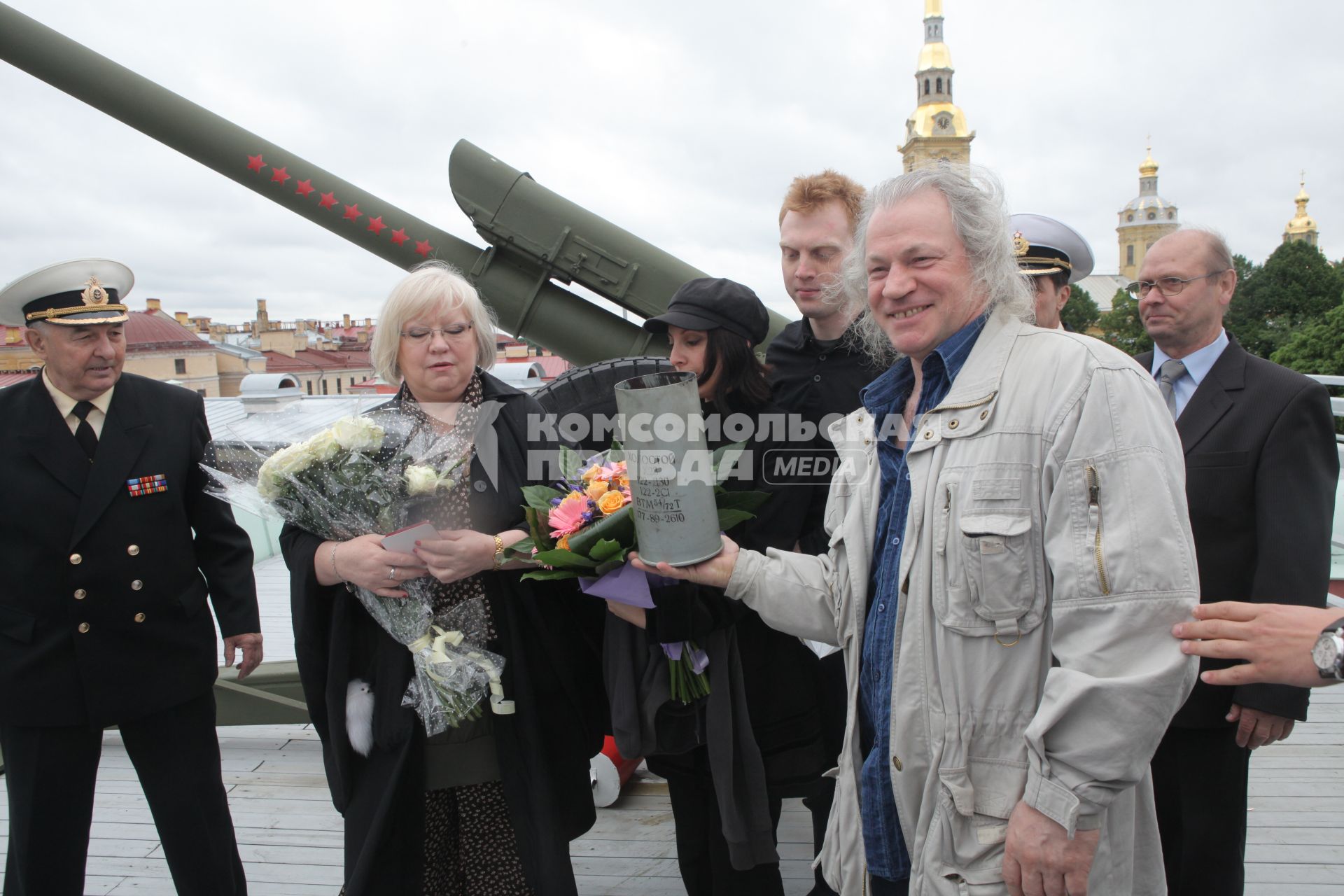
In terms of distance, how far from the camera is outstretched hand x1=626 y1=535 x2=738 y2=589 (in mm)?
1846

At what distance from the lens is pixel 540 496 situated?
2.02m

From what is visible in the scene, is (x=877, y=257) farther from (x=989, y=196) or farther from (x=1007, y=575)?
(x=1007, y=575)

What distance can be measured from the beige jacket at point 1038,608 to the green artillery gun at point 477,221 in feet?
13.0

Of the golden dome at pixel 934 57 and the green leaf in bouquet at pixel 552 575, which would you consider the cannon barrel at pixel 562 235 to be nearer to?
the green leaf in bouquet at pixel 552 575

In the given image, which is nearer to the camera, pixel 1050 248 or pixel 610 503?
pixel 610 503

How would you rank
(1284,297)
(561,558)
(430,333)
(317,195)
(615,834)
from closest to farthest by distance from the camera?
(561,558) → (430,333) → (615,834) → (317,195) → (1284,297)

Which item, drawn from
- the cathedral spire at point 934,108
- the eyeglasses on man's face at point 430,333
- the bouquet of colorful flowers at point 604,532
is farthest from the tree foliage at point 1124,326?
the eyeglasses on man's face at point 430,333

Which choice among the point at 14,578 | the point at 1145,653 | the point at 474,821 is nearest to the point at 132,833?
the point at 14,578

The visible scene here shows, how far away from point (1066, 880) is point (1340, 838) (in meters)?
2.38

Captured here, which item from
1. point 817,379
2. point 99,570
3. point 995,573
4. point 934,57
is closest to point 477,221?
point 99,570

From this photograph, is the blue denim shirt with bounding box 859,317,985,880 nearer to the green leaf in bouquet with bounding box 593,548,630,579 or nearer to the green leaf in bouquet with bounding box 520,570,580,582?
the green leaf in bouquet with bounding box 593,548,630,579

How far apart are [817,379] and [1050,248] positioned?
106cm

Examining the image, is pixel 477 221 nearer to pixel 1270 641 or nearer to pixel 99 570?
pixel 99 570

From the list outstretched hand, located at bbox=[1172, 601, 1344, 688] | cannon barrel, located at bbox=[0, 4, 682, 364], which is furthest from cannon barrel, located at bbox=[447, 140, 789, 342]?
outstretched hand, located at bbox=[1172, 601, 1344, 688]
